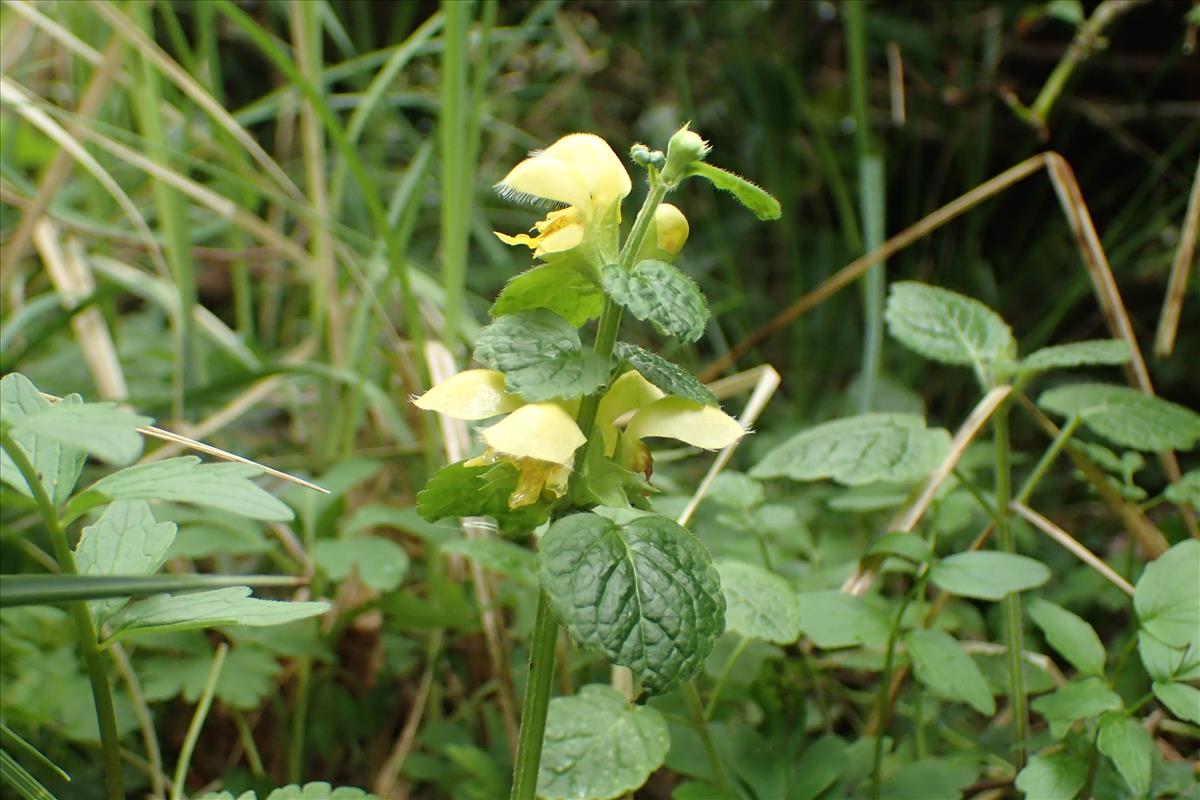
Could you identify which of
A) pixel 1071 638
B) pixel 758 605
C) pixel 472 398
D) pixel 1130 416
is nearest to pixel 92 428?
pixel 472 398

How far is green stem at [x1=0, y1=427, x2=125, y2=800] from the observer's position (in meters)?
0.48

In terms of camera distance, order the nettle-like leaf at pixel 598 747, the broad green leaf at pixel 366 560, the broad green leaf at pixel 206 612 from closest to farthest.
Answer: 1. the broad green leaf at pixel 206 612
2. the nettle-like leaf at pixel 598 747
3. the broad green leaf at pixel 366 560

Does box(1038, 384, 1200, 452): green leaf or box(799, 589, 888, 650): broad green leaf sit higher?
box(1038, 384, 1200, 452): green leaf

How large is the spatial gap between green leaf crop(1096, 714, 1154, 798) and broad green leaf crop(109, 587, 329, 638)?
1.72 ft

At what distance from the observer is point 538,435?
50 cm

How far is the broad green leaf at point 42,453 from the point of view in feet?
1.64

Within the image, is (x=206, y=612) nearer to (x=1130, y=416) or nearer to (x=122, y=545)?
(x=122, y=545)

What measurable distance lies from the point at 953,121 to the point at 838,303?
0.42 meters

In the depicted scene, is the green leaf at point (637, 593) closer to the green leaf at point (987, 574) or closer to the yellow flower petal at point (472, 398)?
the yellow flower petal at point (472, 398)

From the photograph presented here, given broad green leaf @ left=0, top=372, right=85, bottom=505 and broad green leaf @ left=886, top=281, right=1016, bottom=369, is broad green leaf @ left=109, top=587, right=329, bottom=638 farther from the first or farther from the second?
broad green leaf @ left=886, top=281, right=1016, bottom=369

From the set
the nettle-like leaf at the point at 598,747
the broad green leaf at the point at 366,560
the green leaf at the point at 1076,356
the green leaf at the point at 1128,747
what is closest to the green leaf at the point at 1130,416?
the green leaf at the point at 1076,356

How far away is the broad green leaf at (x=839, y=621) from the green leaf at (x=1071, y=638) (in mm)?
138

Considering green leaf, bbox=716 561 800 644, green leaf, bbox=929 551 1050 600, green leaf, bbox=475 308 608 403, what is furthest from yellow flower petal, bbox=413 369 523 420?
green leaf, bbox=929 551 1050 600

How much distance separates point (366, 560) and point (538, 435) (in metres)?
0.56
